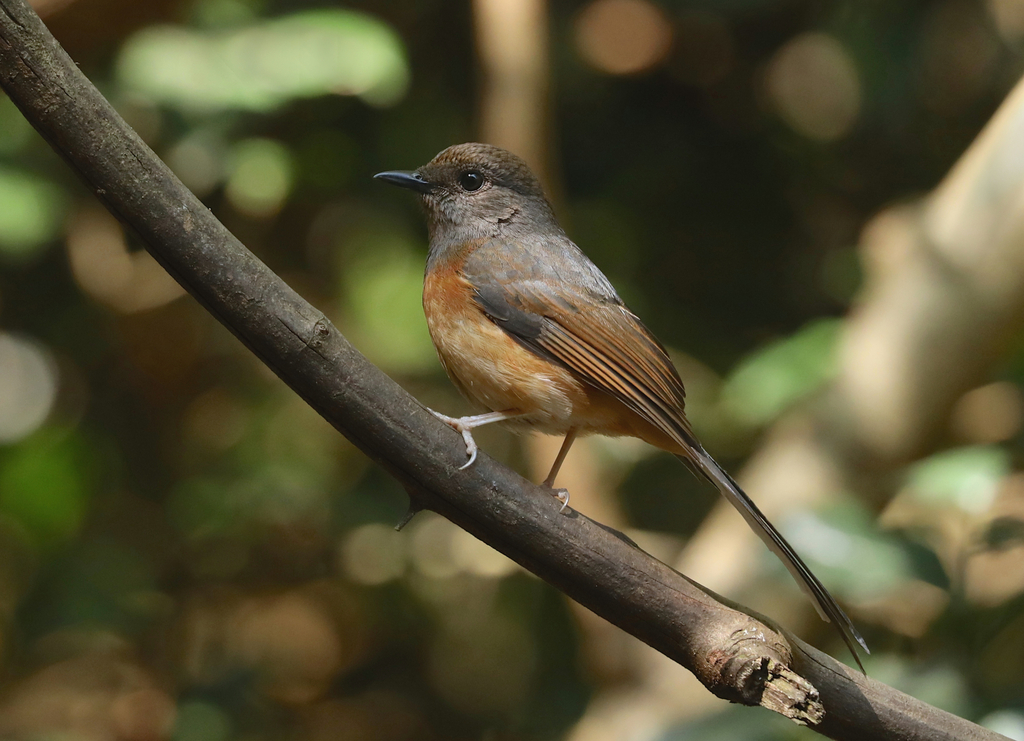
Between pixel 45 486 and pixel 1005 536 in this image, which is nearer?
pixel 1005 536

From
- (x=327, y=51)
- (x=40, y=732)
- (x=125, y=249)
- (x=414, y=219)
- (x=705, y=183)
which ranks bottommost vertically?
(x=40, y=732)

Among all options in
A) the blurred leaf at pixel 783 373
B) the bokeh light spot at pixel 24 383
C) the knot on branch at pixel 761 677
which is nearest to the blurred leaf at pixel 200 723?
the bokeh light spot at pixel 24 383

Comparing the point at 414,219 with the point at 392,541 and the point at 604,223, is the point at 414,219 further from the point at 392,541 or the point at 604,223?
the point at 392,541

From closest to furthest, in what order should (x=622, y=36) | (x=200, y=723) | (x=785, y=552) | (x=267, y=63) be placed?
(x=785, y=552) → (x=267, y=63) → (x=200, y=723) → (x=622, y=36)

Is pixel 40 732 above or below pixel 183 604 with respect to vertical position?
below

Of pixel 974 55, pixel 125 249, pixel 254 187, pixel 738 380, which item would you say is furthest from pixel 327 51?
pixel 974 55

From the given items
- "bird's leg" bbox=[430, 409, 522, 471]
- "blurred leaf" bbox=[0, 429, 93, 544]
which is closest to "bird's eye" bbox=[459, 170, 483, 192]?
"bird's leg" bbox=[430, 409, 522, 471]

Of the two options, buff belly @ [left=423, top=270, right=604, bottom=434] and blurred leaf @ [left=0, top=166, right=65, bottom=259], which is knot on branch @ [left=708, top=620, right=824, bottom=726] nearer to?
buff belly @ [left=423, top=270, right=604, bottom=434]

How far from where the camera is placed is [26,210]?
13.9ft

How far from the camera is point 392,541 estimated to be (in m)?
5.17

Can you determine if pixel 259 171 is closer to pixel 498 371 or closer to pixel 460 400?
pixel 460 400

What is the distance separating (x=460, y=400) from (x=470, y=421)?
270 centimetres

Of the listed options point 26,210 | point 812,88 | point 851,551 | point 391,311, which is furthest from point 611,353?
point 812,88

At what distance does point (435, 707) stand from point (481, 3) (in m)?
3.87
